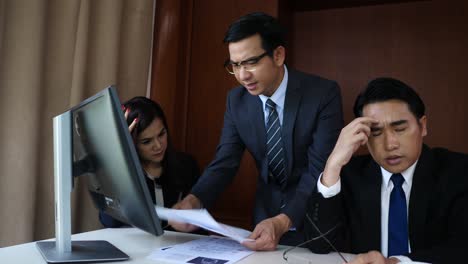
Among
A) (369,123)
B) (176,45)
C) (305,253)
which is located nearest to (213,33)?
(176,45)

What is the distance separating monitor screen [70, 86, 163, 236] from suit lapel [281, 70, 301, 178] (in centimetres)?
80

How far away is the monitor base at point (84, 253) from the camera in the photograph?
1026 mm

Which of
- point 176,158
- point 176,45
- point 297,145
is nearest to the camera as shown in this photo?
point 297,145

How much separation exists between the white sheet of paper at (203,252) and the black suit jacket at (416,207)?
0.25m

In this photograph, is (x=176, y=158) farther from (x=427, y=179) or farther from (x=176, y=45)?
(x=427, y=179)

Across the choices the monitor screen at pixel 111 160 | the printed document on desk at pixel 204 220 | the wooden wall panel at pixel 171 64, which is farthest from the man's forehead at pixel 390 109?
the wooden wall panel at pixel 171 64

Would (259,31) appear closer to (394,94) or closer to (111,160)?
(394,94)

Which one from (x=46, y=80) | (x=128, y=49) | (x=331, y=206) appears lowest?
(x=331, y=206)

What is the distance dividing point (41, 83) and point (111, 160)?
1.07 m

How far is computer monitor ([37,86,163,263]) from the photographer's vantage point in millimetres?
900

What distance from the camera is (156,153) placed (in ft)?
6.30

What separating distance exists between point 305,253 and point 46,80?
135 centimetres

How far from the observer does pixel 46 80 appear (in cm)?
190

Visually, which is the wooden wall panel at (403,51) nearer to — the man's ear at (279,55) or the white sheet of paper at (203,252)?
the man's ear at (279,55)
